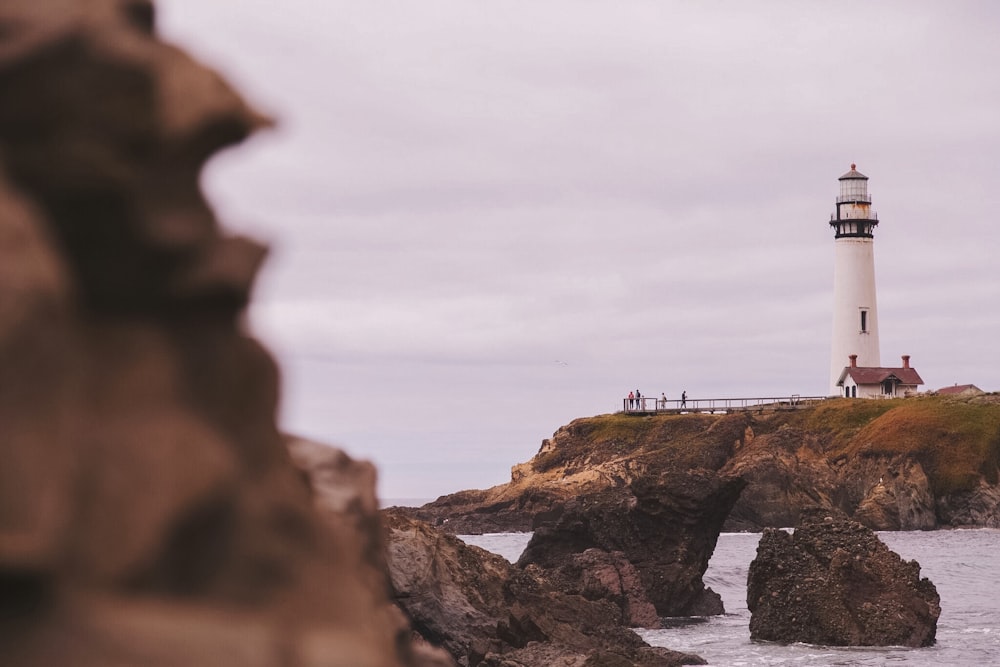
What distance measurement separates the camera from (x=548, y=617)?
20.0 m

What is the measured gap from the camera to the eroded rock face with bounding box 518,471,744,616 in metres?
32.3

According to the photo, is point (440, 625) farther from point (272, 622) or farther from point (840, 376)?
point (840, 376)

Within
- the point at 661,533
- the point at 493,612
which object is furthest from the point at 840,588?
the point at 493,612

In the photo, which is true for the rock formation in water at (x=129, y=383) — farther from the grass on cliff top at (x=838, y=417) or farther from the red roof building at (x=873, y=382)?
the red roof building at (x=873, y=382)

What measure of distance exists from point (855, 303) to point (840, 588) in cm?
7855

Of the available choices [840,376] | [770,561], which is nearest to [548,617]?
[770,561]

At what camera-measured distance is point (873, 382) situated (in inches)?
3937

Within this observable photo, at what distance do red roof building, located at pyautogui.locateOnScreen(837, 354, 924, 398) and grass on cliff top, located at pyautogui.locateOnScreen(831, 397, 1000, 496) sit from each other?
1256cm

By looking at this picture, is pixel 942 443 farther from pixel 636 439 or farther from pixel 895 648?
pixel 895 648

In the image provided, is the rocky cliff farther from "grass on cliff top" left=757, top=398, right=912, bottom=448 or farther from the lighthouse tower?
the lighthouse tower

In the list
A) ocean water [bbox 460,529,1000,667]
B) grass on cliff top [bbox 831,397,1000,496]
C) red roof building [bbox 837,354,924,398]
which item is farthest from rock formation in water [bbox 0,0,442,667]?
red roof building [bbox 837,354,924,398]

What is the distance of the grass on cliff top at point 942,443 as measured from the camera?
8288cm

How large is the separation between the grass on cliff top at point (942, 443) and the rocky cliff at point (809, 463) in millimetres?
63

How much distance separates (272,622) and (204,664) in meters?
0.35
